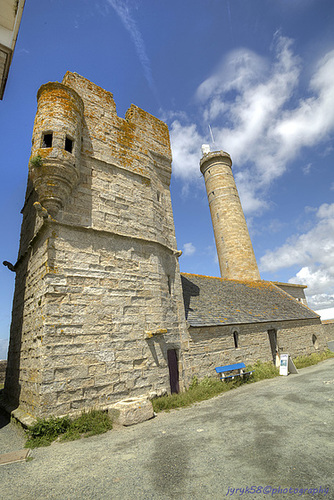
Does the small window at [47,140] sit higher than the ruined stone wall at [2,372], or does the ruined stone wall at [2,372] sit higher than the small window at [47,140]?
the small window at [47,140]

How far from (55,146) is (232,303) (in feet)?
35.1

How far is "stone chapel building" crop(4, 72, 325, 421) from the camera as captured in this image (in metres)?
6.02

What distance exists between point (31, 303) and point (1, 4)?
6.92 m

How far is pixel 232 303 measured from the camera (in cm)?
1309

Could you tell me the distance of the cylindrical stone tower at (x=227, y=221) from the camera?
69.0ft

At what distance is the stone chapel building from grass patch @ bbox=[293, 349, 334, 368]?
2.70 meters

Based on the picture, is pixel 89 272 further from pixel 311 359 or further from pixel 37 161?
pixel 311 359

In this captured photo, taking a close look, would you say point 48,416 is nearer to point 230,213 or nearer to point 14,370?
point 14,370

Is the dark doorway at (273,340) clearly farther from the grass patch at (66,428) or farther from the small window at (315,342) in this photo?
the grass patch at (66,428)

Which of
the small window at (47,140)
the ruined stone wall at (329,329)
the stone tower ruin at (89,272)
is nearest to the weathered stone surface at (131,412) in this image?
the stone tower ruin at (89,272)

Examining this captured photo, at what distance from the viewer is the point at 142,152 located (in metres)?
9.75

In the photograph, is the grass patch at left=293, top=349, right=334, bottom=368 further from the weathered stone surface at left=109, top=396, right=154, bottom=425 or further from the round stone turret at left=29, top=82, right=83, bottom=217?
the round stone turret at left=29, top=82, right=83, bottom=217

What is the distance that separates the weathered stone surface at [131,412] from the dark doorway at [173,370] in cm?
200

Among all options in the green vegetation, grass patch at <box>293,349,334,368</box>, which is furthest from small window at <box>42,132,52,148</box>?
grass patch at <box>293,349,334,368</box>
